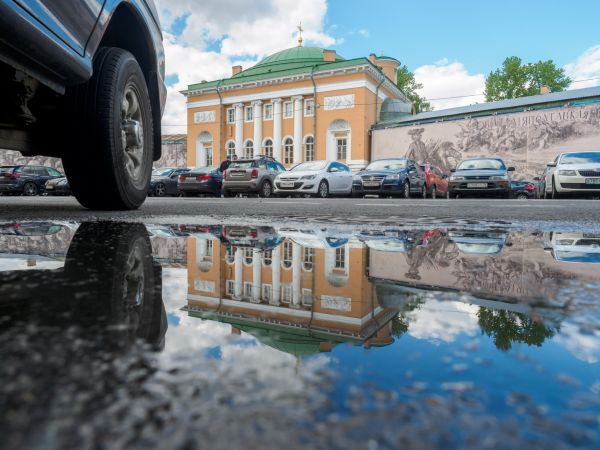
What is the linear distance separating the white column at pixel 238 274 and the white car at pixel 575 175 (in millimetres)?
11757

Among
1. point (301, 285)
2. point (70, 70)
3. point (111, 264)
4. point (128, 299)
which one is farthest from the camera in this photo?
point (70, 70)

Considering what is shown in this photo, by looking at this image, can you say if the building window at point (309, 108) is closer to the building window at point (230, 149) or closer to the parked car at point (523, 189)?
the building window at point (230, 149)

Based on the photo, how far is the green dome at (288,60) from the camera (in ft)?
113

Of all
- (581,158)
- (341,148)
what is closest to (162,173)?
(581,158)

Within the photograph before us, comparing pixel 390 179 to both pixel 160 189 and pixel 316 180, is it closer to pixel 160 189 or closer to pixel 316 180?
pixel 316 180

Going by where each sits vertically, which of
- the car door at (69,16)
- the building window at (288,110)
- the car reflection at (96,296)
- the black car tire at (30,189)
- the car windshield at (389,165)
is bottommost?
the car reflection at (96,296)

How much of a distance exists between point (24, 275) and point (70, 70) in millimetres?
1321

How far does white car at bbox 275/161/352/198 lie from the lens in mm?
13172

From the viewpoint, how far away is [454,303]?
76 cm

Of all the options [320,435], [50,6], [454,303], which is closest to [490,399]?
[320,435]

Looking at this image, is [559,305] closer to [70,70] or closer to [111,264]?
[111,264]

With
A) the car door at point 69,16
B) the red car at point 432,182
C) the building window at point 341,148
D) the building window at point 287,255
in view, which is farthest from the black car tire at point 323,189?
the building window at point 341,148

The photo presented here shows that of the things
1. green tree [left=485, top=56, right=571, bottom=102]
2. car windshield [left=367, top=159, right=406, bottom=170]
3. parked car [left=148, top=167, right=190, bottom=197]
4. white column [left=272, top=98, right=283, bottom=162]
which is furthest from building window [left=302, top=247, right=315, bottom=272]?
green tree [left=485, top=56, right=571, bottom=102]

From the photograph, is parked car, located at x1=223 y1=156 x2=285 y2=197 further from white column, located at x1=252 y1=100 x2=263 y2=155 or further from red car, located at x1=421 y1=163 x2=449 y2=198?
white column, located at x1=252 y1=100 x2=263 y2=155
